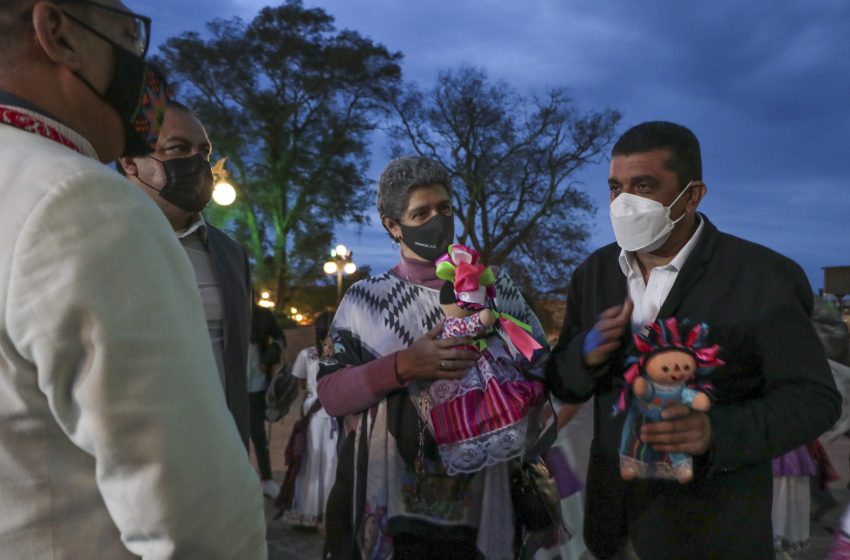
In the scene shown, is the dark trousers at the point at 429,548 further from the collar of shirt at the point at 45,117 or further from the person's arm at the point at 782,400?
the collar of shirt at the point at 45,117

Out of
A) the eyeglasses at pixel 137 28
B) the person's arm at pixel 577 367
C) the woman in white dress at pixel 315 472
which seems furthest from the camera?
the woman in white dress at pixel 315 472

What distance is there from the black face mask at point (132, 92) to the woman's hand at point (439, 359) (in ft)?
4.45

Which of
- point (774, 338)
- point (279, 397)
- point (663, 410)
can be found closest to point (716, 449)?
point (663, 410)

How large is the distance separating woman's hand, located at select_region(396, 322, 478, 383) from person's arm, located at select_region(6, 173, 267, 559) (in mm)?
1481

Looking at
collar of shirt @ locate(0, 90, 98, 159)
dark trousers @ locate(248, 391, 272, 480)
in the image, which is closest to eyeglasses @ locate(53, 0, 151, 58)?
collar of shirt @ locate(0, 90, 98, 159)

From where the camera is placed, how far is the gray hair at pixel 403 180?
308 centimetres

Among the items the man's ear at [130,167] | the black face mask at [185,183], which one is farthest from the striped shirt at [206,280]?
the man's ear at [130,167]

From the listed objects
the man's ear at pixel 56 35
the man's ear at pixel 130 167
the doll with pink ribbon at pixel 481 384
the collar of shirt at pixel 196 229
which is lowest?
the doll with pink ribbon at pixel 481 384

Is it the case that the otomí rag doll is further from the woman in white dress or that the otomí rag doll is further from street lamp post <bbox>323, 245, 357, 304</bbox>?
street lamp post <bbox>323, 245, 357, 304</bbox>

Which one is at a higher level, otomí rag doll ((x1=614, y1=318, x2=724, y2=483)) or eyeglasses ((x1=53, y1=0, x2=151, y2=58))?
eyeglasses ((x1=53, y1=0, x2=151, y2=58))

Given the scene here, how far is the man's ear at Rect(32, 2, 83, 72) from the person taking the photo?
1.22 m

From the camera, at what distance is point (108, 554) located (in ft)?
3.64

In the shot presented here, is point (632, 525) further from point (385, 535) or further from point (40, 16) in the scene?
point (40, 16)

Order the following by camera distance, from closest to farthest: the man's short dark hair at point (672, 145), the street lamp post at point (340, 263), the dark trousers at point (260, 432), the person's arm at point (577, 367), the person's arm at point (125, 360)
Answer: the person's arm at point (125, 360) → the person's arm at point (577, 367) → the man's short dark hair at point (672, 145) → the dark trousers at point (260, 432) → the street lamp post at point (340, 263)
